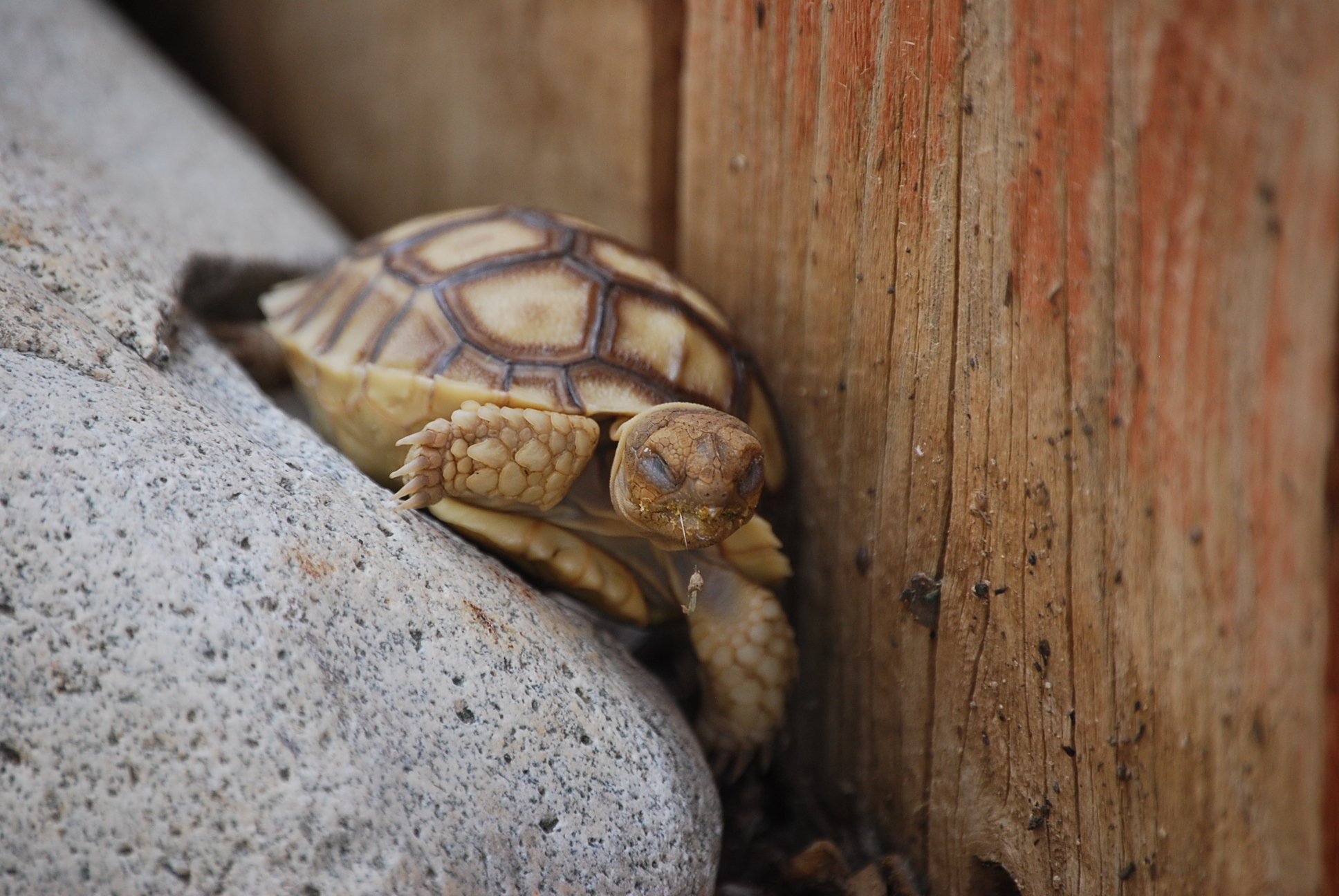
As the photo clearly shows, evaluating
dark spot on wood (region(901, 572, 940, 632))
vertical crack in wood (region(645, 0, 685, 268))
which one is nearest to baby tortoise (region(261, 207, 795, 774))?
dark spot on wood (region(901, 572, 940, 632))

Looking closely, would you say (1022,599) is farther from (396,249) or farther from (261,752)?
(396,249)

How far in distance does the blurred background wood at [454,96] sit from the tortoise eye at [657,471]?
1152 mm

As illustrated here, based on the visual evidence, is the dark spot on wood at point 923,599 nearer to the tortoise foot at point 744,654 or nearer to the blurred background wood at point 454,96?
the tortoise foot at point 744,654

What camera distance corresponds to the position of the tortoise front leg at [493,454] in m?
1.69

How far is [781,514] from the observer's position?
213 cm

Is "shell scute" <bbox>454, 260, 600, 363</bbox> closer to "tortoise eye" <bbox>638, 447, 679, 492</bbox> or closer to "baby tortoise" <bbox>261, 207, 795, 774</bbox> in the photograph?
"baby tortoise" <bbox>261, 207, 795, 774</bbox>

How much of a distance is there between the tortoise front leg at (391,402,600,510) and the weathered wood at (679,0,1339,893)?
551 millimetres

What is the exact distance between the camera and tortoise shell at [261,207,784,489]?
1.87 metres

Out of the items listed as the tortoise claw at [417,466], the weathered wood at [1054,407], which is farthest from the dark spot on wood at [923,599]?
the tortoise claw at [417,466]

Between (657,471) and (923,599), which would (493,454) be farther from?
(923,599)

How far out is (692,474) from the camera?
165 cm

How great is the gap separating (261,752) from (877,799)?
1228mm

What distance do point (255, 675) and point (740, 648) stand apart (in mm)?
957

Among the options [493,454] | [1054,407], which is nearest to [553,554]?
[493,454]
